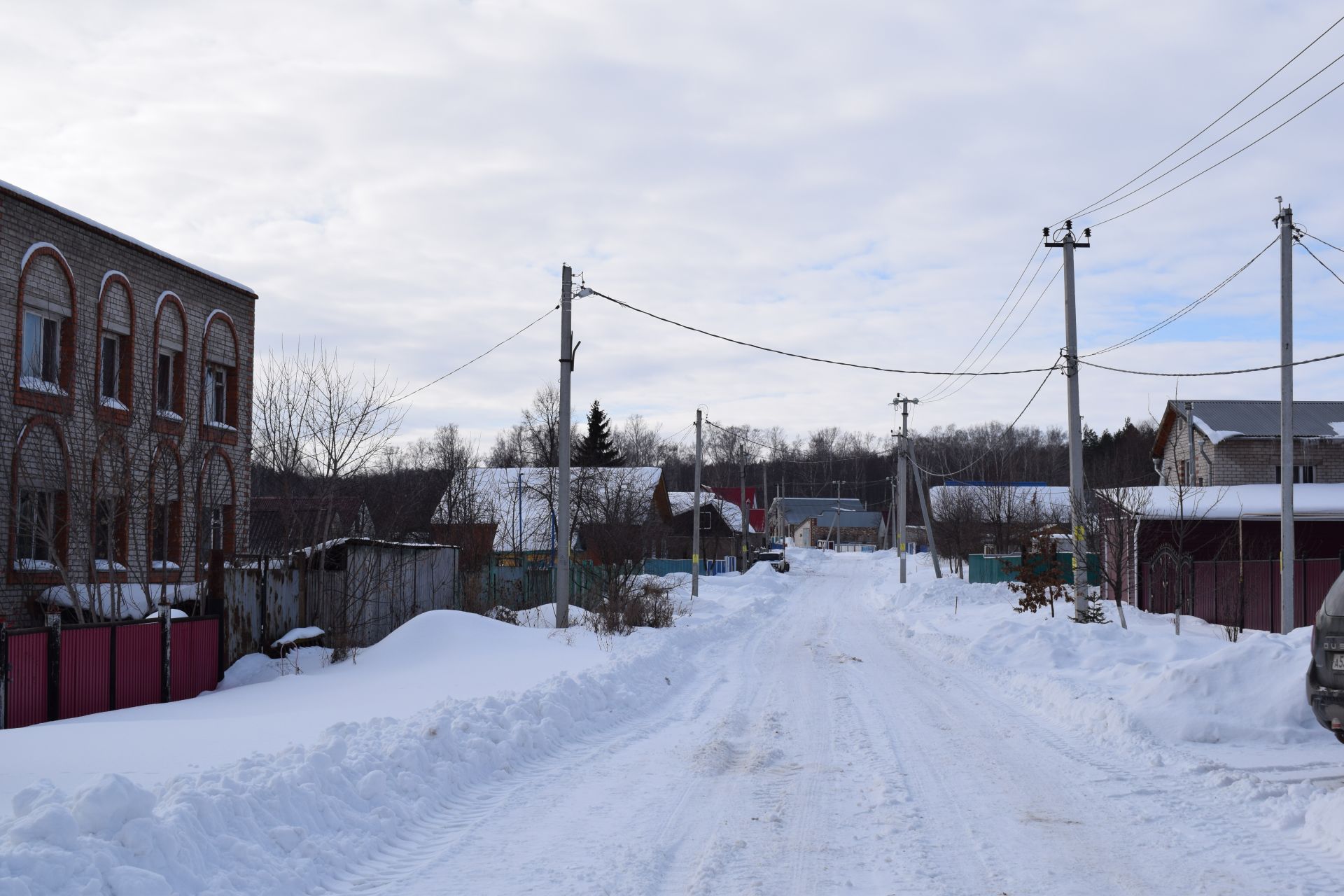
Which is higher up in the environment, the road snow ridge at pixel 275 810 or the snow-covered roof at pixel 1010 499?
the snow-covered roof at pixel 1010 499

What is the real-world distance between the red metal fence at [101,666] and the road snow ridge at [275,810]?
14.1 feet

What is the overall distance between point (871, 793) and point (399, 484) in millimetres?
26423

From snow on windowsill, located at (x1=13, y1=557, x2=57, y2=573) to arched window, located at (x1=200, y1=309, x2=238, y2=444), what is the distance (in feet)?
18.4

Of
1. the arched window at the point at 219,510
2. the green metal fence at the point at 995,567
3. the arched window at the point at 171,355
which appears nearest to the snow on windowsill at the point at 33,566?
the arched window at the point at 219,510

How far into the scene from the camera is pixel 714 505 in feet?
226

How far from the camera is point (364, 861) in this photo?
20.5ft

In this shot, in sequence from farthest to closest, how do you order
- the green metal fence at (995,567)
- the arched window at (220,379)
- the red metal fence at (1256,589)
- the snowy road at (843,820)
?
1. the green metal fence at (995,567)
2. the arched window at (220,379)
3. the red metal fence at (1256,589)
4. the snowy road at (843,820)

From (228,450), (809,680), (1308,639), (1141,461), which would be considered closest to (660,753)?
(809,680)

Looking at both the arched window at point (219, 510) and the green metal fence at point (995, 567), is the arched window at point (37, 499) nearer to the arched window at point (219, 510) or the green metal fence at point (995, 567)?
the arched window at point (219, 510)

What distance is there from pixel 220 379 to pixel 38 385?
708cm

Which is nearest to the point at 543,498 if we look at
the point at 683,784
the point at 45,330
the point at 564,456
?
the point at 564,456

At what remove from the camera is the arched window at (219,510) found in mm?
23672

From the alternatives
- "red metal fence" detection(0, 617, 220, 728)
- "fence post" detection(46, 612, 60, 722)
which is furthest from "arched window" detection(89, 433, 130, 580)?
"fence post" detection(46, 612, 60, 722)

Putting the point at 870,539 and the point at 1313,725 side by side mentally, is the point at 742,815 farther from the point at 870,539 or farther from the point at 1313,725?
the point at 870,539
